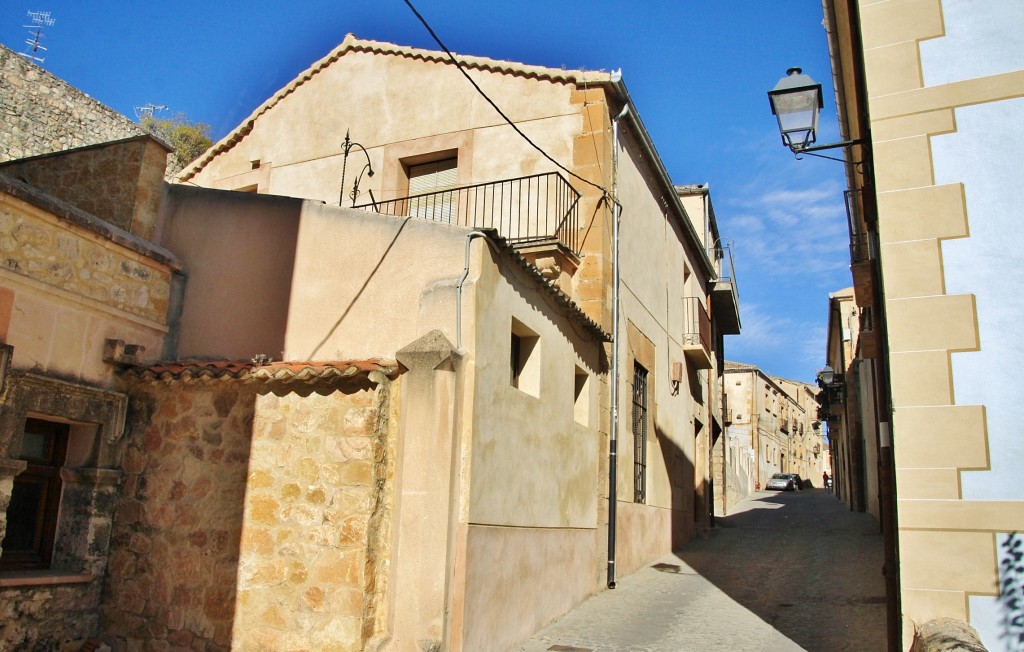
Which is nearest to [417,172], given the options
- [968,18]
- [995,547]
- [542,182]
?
[542,182]

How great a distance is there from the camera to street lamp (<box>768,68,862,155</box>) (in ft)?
22.0

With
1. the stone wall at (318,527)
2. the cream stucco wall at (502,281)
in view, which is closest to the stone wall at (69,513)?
the stone wall at (318,527)

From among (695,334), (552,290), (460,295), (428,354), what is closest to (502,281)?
(460,295)

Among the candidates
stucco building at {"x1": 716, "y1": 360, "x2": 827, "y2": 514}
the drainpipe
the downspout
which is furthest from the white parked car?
the drainpipe

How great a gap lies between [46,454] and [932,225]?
744 cm

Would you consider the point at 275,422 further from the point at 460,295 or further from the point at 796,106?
the point at 796,106

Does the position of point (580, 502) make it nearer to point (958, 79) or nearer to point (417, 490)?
point (417, 490)

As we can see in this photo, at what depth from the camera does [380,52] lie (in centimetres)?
1309

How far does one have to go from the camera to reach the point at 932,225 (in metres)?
5.64

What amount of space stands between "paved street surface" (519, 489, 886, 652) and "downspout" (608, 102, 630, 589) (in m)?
0.70

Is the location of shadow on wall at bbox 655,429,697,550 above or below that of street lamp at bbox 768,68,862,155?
below

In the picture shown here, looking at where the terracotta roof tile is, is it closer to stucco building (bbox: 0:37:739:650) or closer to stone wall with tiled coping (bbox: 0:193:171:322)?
stucco building (bbox: 0:37:739:650)

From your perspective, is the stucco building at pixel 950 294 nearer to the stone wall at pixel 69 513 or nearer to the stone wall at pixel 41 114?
Result: the stone wall at pixel 69 513

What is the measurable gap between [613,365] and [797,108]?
477 cm
